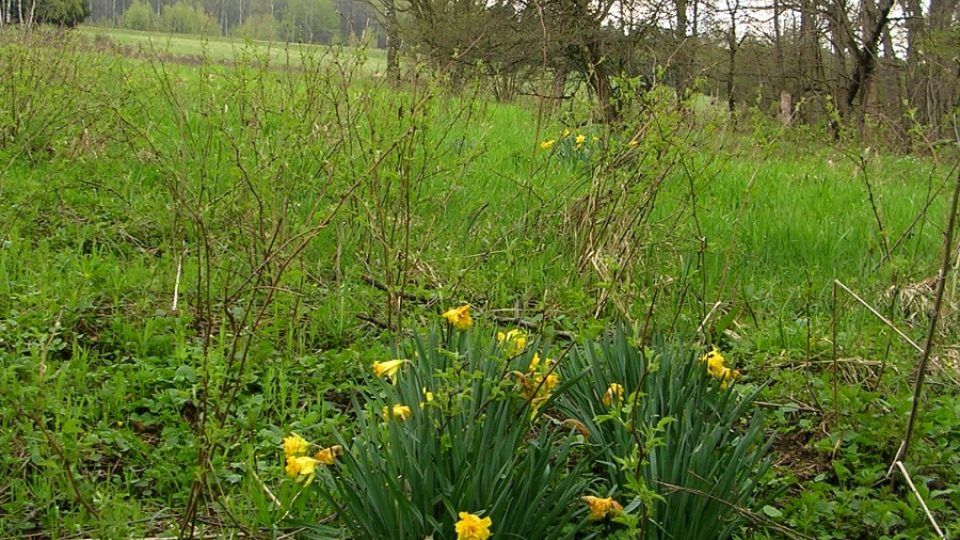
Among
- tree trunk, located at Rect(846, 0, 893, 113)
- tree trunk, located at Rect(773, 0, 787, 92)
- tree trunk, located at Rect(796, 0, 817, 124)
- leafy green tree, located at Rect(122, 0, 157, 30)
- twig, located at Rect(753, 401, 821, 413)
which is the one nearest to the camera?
twig, located at Rect(753, 401, 821, 413)

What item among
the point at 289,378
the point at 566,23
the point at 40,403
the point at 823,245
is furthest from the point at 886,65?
the point at 40,403

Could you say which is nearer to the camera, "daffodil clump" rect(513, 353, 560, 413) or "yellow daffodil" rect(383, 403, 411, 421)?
"daffodil clump" rect(513, 353, 560, 413)

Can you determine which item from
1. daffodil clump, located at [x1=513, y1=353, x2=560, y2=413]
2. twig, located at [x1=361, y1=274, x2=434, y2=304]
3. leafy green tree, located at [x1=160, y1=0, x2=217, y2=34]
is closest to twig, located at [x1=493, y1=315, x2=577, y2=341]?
twig, located at [x1=361, y1=274, x2=434, y2=304]

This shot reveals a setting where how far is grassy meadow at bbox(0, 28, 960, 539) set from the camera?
1.80 meters

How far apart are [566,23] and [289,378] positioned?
391 inches

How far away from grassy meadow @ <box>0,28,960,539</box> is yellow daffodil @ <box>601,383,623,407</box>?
2.5 inches

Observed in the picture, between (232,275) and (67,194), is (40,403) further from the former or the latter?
(67,194)

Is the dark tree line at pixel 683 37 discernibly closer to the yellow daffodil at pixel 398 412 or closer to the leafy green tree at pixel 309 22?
the leafy green tree at pixel 309 22

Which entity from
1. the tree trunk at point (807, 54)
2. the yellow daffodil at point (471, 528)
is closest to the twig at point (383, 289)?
the yellow daffodil at point (471, 528)

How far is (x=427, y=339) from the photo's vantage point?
235cm

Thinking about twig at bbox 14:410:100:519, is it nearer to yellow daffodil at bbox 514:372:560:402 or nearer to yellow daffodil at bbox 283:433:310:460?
yellow daffodil at bbox 283:433:310:460

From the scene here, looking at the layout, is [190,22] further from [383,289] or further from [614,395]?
[614,395]

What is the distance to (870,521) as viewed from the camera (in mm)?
2088

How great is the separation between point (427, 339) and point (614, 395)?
0.60 meters
